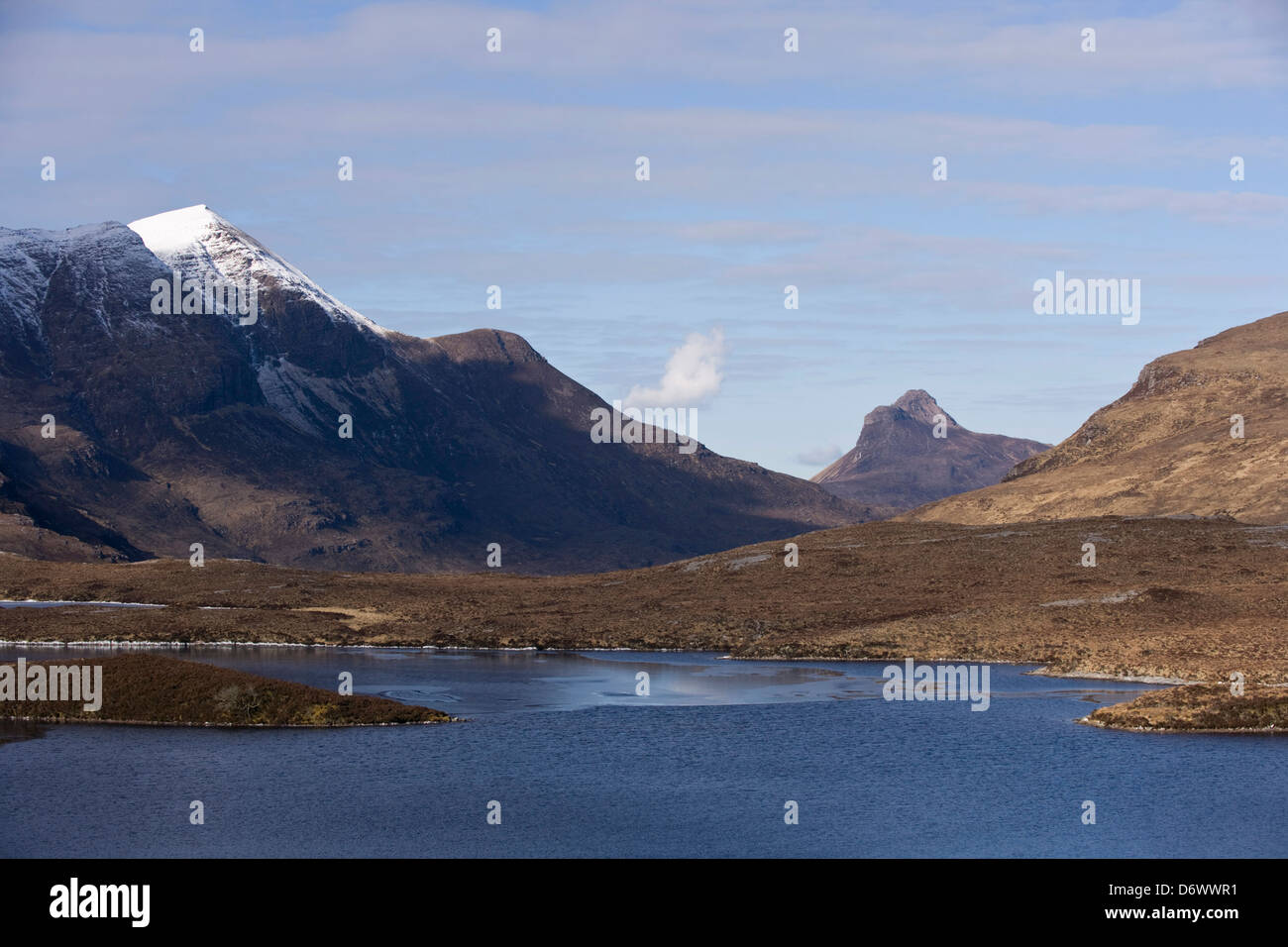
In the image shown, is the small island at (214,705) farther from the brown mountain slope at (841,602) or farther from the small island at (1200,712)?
the brown mountain slope at (841,602)

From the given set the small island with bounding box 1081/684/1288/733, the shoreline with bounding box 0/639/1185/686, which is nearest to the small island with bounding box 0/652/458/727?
the small island with bounding box 1081/684/1288/733

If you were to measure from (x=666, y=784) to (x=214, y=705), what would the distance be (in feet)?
92.1

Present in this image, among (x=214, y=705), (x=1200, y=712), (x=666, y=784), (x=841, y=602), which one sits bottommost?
(x=666, y=784)

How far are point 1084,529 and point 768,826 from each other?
11758 centimetres

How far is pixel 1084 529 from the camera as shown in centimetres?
15862

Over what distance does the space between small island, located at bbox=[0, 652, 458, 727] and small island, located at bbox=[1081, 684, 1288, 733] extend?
114 ft

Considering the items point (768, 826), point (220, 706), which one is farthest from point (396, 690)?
point (768, 826)

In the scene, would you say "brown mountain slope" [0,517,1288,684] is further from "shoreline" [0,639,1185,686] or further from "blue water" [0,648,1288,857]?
"blue water" [0,648,1288,857]

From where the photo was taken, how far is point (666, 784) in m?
58.2

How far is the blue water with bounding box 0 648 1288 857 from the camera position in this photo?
47969 millimetres

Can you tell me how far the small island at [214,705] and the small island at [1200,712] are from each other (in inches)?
1371

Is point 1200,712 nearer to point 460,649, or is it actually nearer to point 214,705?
point 214,705

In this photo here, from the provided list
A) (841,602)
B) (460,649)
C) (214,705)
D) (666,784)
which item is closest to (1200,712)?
(666,784)
